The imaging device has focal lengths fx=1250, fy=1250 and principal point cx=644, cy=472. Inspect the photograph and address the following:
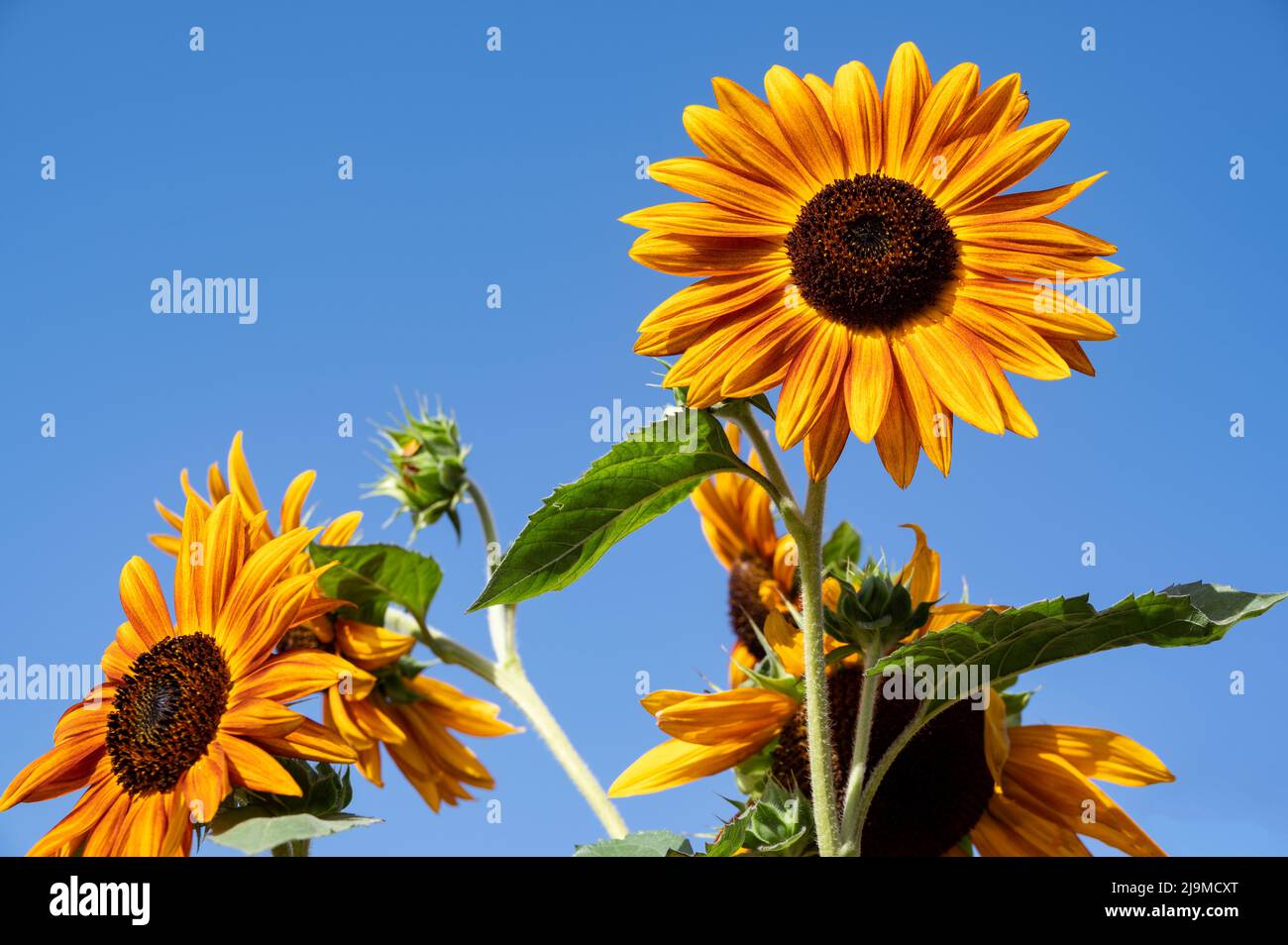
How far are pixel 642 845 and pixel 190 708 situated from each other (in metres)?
0.98

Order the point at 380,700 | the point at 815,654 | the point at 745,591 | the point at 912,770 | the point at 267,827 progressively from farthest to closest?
the point at 745,591
the point at 380,700
the point at 912,770
the point at 267,827
the point at 815,654

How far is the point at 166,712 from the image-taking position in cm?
258

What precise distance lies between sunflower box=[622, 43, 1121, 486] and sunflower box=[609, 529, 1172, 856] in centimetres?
74

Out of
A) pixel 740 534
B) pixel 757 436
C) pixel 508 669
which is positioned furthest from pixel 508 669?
pixel 757 436

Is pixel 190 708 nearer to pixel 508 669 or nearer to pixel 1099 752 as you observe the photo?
pixel 508 669

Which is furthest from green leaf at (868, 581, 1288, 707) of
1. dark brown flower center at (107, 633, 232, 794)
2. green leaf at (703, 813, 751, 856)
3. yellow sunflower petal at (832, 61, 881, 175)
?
dark brown flower center at (107, 633, 232, 794)

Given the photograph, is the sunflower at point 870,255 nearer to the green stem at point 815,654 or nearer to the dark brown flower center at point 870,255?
the dark brown flower center at point 870,255

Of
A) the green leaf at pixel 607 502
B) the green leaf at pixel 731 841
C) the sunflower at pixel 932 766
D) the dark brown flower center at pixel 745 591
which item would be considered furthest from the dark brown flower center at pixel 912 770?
the dark brown flower center at pixel 745 591

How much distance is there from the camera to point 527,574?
2.23 m

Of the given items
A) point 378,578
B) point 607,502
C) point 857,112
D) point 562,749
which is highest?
point 857,112

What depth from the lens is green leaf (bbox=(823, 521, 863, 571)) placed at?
11.1 ft

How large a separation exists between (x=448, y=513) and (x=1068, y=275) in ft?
7.22

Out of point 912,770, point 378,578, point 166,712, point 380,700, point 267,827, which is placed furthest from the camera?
point 380,700
